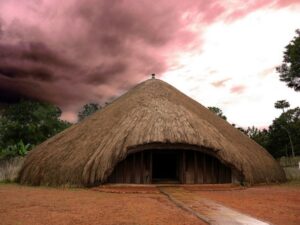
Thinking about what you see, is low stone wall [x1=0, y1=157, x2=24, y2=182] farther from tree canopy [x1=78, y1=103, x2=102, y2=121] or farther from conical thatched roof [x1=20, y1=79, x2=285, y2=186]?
tree canopy [x1=78, y1=103, x2=102, y2=121]

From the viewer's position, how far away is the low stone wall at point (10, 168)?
24.4 meters

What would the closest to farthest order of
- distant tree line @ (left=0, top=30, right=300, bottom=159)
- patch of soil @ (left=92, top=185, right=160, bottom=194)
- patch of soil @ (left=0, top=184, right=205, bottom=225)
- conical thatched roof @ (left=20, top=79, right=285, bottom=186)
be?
patch of soil @ (left=0, top=184, right=205, bottom=225), patch of soil @ (left=92, top=185, right=160, bottom=194), conical thatched roof @ (left=20, top=79, right=285, bottom=186), distant tree line @ (left=0, top=30, right=300, bottom=159)

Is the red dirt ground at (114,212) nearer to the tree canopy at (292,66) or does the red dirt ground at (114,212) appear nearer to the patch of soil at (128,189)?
the patch of soil at (128,189)

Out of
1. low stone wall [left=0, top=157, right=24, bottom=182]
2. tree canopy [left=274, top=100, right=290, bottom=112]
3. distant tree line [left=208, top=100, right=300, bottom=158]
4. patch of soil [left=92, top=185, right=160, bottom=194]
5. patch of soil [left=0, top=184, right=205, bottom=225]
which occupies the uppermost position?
tree canopy [left=274, top=100, right=290, bottom=112]

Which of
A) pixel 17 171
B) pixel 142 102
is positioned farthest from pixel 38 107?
pixel 142 102

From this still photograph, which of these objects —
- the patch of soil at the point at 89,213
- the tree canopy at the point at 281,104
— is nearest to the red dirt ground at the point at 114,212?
the patch of soil at the point at 89,213

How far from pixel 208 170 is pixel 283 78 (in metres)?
10.2

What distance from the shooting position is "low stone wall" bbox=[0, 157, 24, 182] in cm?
2436

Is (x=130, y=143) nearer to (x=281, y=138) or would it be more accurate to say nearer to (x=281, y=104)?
(x=281, y=138)

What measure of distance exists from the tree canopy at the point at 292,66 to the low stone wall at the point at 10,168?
19.3 m

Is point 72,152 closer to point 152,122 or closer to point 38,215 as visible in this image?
point 152,122

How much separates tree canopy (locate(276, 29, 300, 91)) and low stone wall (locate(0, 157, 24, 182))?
760 inches

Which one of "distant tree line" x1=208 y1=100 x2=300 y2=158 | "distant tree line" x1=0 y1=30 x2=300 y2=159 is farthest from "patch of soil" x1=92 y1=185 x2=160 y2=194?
"distant tree line" x1=208 y1=100 x2=300 y2=158

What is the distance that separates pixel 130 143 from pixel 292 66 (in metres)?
13.3
